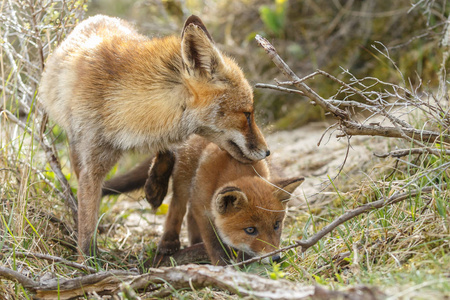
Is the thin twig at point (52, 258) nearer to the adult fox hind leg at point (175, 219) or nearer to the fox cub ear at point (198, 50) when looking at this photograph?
the adult fox hind leg at point (175, 219)

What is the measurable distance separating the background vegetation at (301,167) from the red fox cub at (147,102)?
0.46m

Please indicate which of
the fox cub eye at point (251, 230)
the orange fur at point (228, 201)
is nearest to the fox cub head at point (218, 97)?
the orange fur at point (228, 201)

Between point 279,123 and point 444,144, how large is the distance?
4.34 meters

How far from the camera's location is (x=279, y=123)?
308 inches

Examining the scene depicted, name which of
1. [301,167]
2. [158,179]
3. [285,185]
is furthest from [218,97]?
[301,167]

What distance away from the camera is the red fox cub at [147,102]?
12.8 ft

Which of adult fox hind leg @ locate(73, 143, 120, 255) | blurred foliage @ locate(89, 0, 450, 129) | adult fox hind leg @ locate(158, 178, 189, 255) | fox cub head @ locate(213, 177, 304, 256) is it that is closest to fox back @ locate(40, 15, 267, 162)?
adult fox hind leg @ locate(73, 143, 120, 255)

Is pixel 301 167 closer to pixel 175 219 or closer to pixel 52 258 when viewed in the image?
pixel 175 219

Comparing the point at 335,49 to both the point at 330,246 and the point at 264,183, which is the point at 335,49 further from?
the point at 330,246

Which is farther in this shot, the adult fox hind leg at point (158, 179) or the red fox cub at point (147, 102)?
the adult fox hind leg at point (158, 179)

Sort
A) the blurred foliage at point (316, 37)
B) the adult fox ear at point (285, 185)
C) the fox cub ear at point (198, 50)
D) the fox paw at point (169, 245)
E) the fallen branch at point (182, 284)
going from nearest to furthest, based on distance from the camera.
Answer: the fallen branch at point (182, 284) < the fox cub ear at point (198, 50) < the adult fox ear at point (285, 185) < the fox paw at point (169, 245) < the blurred foliage at point (316, 37)

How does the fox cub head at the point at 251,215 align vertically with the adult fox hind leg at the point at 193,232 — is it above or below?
above

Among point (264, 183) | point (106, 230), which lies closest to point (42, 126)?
point (106, 230)

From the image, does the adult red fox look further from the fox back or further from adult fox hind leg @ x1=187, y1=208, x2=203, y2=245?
the fox back
